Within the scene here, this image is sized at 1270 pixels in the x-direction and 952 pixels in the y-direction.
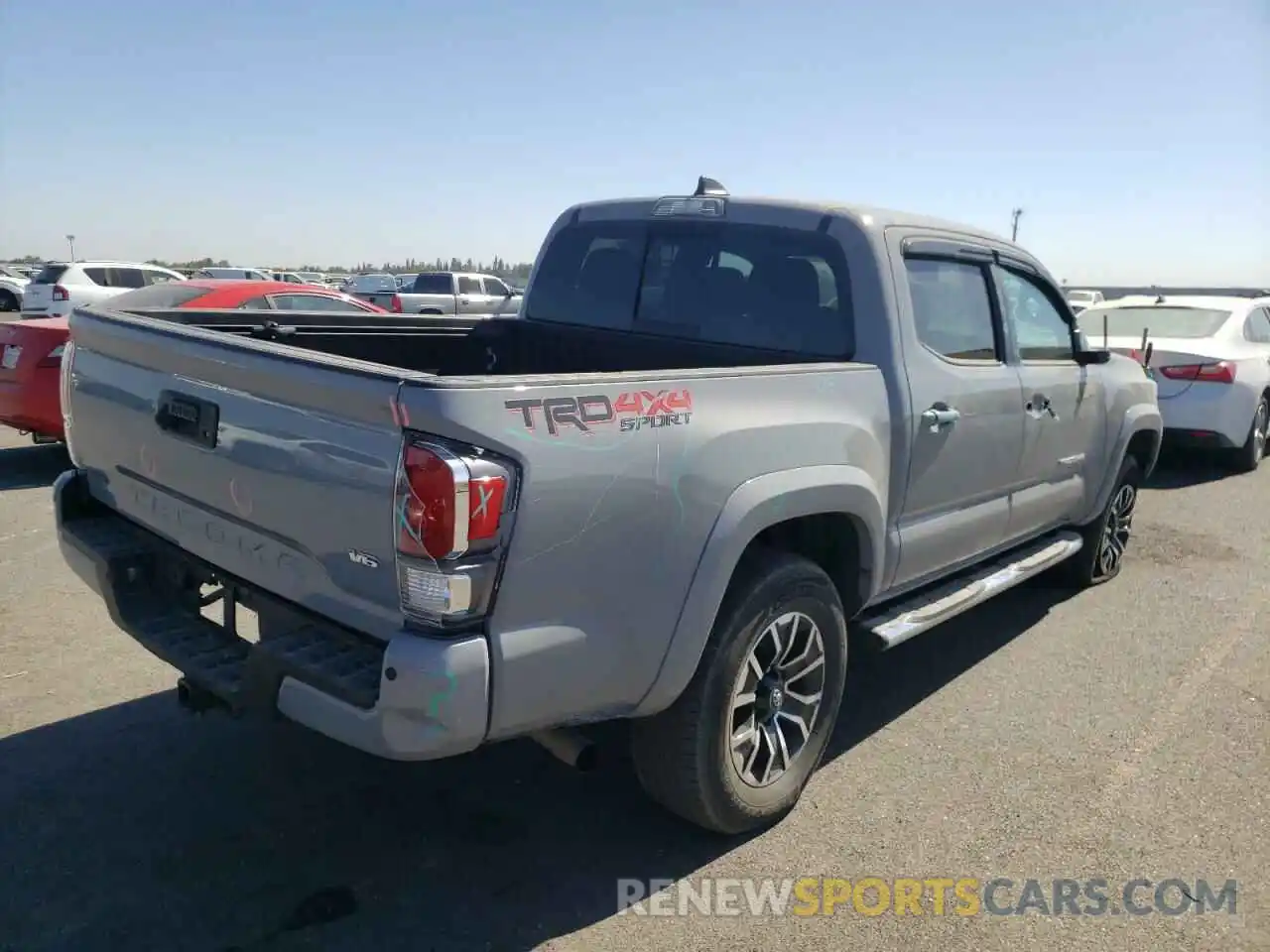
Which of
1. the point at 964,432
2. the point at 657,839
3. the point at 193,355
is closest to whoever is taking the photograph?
the point at 193,355

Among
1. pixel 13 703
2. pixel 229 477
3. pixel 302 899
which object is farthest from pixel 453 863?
pixel 13 703

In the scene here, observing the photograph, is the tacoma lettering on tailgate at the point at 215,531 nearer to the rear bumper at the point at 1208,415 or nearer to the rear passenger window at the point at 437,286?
the rear bumper at the point at 1208,415

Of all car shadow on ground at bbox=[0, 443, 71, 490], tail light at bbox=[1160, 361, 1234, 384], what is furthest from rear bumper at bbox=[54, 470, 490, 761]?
tail light at bbox=[1160, 361, 1234, 384]

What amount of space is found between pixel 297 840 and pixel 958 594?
8.97 ft

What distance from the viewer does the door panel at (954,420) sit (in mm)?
3789

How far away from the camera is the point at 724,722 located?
9.98 ft

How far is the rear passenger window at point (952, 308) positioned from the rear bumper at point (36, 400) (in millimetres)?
6525

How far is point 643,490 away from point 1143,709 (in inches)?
120

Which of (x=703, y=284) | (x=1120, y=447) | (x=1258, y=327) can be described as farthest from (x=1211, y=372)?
(x=703, y=284)

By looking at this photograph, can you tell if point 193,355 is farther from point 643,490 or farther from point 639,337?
point 639,337

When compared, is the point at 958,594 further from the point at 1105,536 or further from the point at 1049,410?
the point at 1105,536

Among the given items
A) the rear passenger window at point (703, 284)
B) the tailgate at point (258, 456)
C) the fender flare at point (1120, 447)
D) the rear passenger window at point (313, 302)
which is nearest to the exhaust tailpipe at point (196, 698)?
the tailgate at point (258, 456)

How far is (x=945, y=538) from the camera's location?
13.4 feet

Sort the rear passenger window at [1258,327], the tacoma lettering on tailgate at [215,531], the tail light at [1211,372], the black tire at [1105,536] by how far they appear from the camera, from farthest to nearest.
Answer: the rear passenger window at [1258,327] < the tail light at [1211,372] < the black tire at [1105,536] < the tacoma lettering on tailgate at [215,531]
